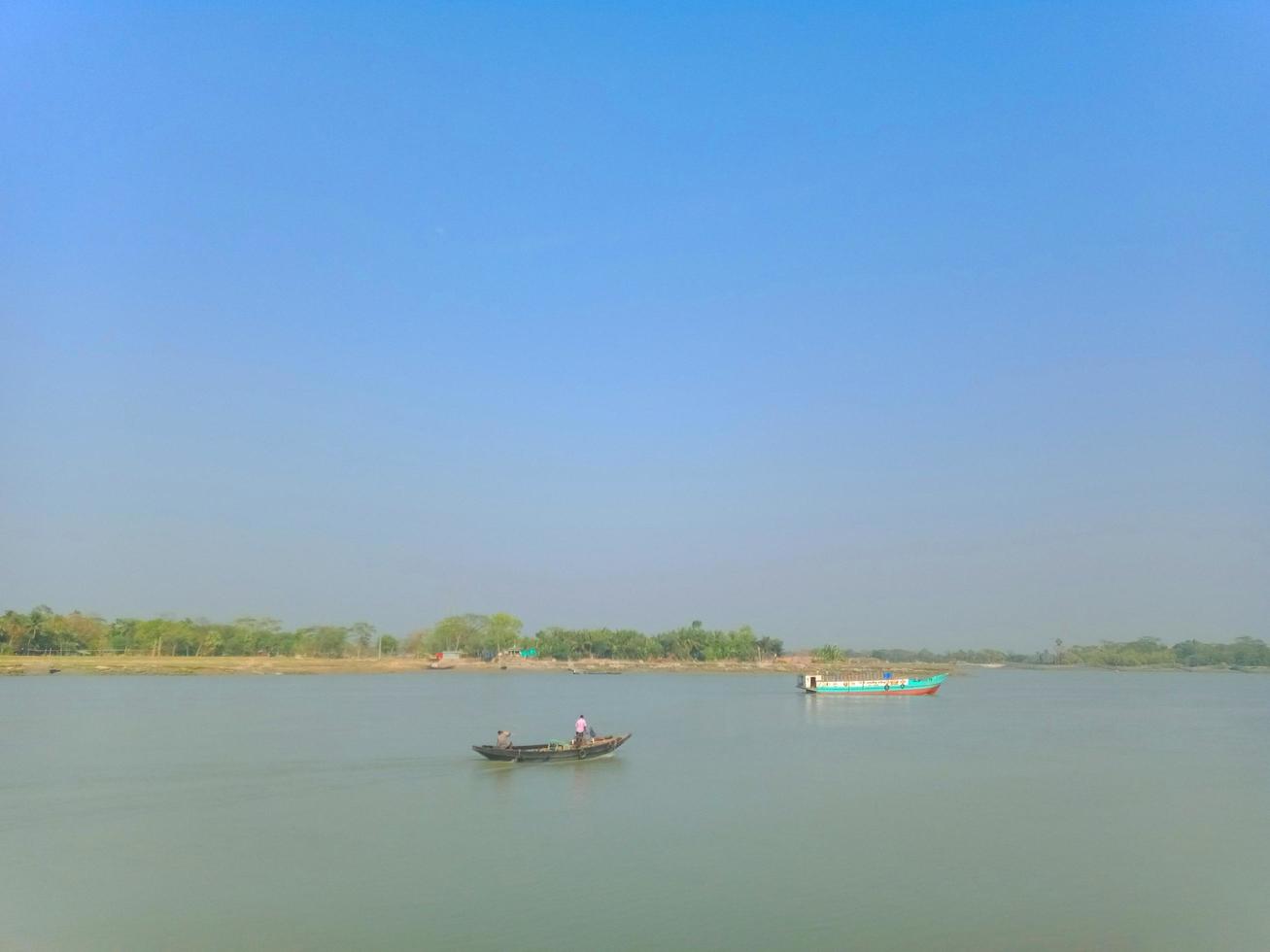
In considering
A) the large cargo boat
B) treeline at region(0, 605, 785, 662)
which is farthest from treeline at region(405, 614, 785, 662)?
the large cargo boat

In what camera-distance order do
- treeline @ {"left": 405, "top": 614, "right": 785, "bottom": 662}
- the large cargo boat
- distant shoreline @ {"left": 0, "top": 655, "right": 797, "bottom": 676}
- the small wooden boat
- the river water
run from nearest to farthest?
the river water < the small wooden boat < the large cargo boat < distant shoreline @ {"left": 0, "top": 655, "right": 797, "bottom": 676} < treeline @ {"left": 405, "top": 614, "right": 785, "bottom": 662}

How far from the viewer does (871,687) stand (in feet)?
193

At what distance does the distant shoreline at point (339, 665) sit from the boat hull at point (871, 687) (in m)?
44.1

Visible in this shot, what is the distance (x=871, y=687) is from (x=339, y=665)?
53.0 m

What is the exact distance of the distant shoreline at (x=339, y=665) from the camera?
2744 inches

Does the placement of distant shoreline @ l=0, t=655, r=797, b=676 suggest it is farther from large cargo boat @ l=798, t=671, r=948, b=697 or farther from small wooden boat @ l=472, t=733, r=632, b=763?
small wooden boat @ l=472, t=733, r=632, b=763

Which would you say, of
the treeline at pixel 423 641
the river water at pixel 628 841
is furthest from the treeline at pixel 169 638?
the river water at pixel 628 841

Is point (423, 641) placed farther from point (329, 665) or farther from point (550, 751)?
point (550, 751)

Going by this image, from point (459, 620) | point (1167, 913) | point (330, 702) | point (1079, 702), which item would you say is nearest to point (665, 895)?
point (1167, 913)

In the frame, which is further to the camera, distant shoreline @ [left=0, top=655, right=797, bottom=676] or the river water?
distant shoreline @ [left=0, top=655, right=797, bottom=676]

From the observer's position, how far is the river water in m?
11.8

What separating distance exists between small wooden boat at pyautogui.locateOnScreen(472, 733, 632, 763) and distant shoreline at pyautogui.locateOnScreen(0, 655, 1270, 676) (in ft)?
180

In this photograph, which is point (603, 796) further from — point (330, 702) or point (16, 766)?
point (330, 702)

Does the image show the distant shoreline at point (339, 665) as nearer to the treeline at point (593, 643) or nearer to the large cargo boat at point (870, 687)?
the treeline at point (593, 643)
